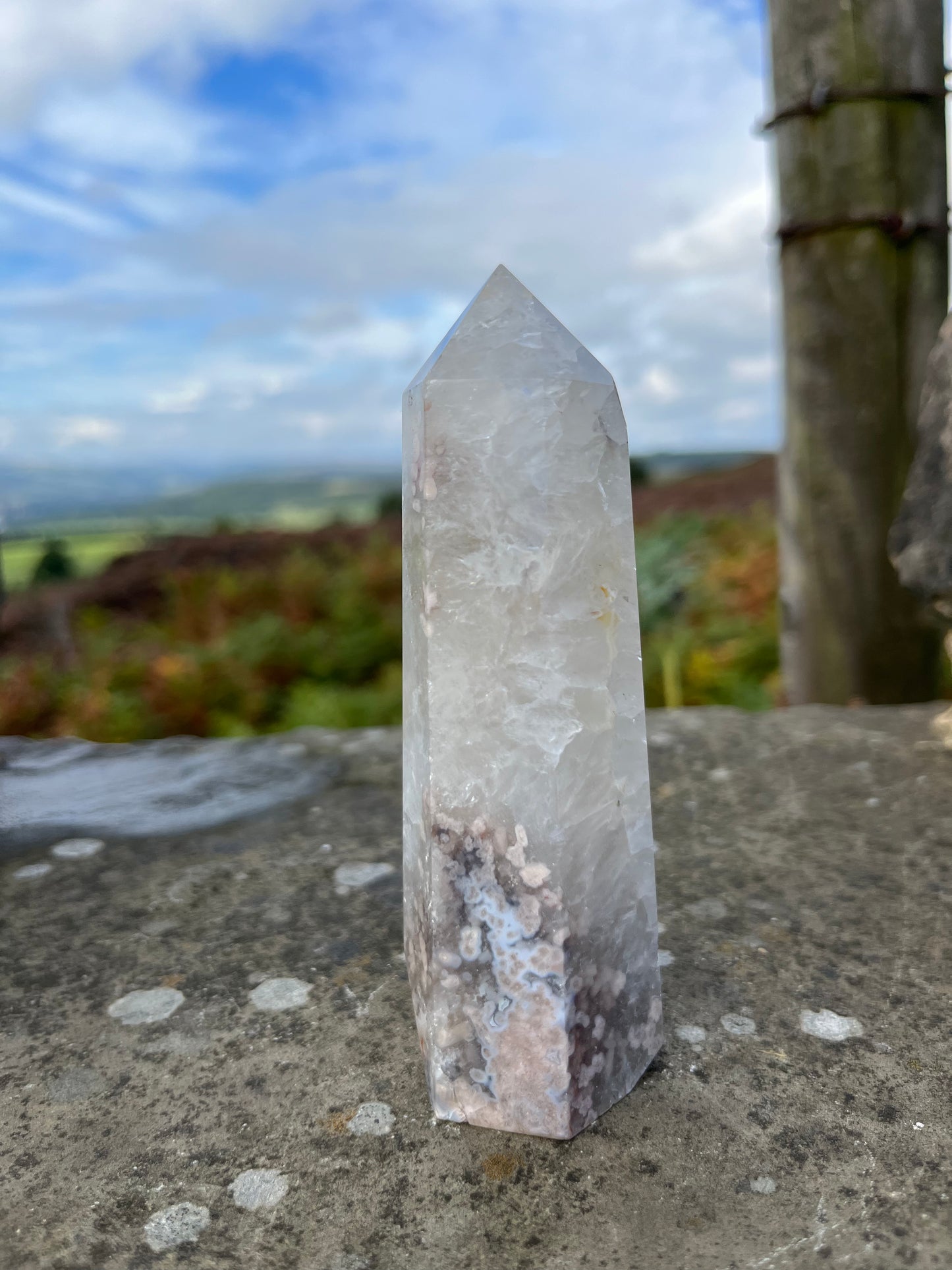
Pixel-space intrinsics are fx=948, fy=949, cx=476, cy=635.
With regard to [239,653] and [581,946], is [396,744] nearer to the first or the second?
[581,946]

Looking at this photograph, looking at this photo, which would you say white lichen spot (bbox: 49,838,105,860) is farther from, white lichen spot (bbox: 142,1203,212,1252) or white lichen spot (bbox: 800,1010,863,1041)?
white lichen spot (bbox: 800,1010,863,1041)

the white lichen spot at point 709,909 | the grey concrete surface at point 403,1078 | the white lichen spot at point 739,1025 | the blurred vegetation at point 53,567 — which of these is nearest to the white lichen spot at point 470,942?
the grey concrete surface at point 403,1078

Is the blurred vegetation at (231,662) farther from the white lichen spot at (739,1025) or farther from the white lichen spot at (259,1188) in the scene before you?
the white lichen spot at (259,1188)

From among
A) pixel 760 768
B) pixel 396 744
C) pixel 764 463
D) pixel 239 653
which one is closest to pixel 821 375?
pixel 760 768

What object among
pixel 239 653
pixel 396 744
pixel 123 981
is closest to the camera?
pixel 123 981

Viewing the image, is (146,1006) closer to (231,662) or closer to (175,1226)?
(175,1226)

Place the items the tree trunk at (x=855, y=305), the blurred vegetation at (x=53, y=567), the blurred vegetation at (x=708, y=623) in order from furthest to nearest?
the blurred vegetation at (x=53, y=567), the blurred vegetation at (x=708, y=623), the tree trunk at (x=855, y=305)

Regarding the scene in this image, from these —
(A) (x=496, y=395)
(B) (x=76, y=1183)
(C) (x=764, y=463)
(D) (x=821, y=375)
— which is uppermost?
(C) (x=764, y=463)
